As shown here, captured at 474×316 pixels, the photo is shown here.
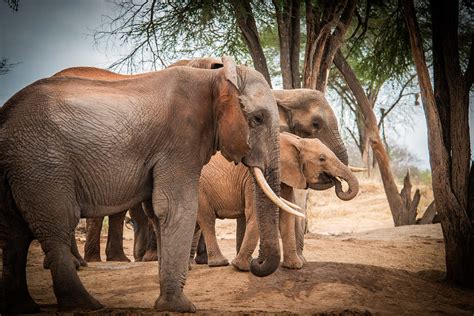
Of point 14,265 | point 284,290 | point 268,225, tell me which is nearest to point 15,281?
point 14,265

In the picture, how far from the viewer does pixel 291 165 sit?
609 cm

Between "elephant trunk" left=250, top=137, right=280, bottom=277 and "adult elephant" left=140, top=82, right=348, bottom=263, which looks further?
"adult elephant" left=140, top=82, right=348, bottom=263

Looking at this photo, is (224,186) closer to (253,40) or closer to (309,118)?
(309,118)

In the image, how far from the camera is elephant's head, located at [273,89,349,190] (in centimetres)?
739

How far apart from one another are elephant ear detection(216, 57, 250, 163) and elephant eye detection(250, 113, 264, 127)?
60 mm

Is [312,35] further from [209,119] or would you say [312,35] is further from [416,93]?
[416,93]

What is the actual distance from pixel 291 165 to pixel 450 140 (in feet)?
7.81

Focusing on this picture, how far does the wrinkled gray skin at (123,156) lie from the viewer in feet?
13.8

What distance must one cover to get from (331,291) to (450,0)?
375 cm

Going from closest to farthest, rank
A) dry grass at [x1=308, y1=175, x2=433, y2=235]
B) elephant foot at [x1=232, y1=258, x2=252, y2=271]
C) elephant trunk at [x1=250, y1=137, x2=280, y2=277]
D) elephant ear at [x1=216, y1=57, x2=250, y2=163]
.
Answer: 1. elephant ear at [x1=216, y1=57, x2=250, y2=163]
2. elephant trunk at [x1=250, y1=137, x2=280, y2=277]
3. elephant foot at [x1=232, y1=258, x2=252, y2=271]
4. dry grass at [x1=308, y1=175, x2=433, y2=235]

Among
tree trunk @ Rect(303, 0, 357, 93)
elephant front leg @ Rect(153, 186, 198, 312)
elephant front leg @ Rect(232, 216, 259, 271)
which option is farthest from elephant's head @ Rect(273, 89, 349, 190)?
tree trunk @ Rect(303, 0, 357, 93)

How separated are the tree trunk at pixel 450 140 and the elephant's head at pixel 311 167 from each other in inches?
70.4

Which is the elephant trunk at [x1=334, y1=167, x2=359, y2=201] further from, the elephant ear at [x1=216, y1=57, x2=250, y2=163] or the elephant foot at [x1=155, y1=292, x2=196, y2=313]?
the elephant foot at [x1=155, y1=292, x2=196, y2=313]

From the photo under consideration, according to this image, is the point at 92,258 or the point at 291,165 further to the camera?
the point at 92,258
